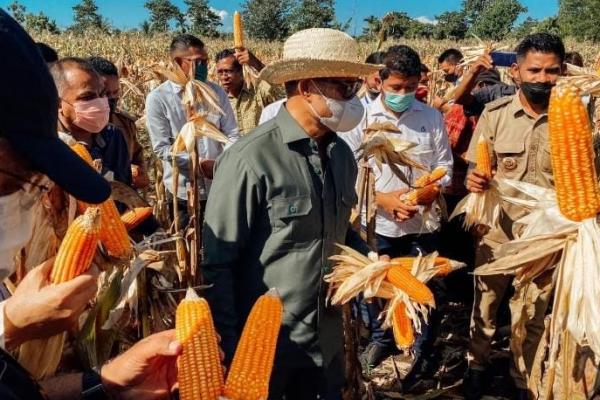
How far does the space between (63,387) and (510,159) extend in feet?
9.93

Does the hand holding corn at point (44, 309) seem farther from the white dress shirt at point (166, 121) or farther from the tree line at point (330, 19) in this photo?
the tree line at point (330, 19)

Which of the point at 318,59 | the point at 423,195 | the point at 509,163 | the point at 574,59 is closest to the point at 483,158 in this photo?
the point at 509,163

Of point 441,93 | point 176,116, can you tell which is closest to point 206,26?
point 441,93

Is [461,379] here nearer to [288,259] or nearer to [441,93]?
[288,259]

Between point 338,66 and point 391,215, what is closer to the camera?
point 338,66

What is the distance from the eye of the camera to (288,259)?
2.38 metres

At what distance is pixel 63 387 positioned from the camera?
1638mm

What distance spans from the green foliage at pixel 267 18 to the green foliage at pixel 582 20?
27627mm

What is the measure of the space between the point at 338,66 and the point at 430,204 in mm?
1669

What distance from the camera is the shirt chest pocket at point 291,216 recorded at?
230 cm

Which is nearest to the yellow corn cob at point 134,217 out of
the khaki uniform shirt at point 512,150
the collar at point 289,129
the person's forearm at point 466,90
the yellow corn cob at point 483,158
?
the collar at point 289,129

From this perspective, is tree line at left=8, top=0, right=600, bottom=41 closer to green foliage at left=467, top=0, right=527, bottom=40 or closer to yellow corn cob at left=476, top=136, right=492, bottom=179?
green foliage at left=467, top=0, right=527, bottom=40

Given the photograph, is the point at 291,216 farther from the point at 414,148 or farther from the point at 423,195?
the point at 414,148

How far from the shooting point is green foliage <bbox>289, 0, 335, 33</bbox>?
153ft
